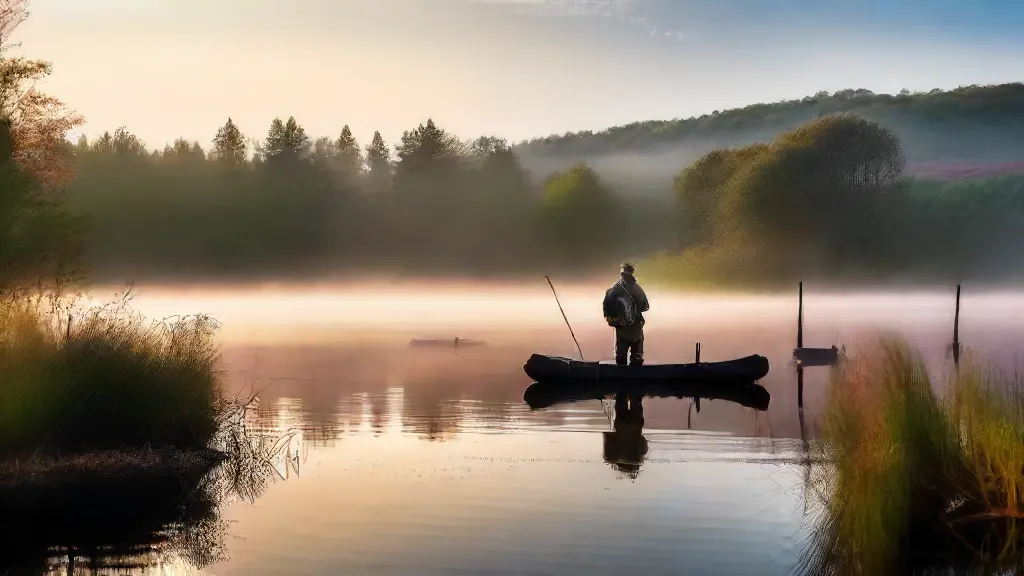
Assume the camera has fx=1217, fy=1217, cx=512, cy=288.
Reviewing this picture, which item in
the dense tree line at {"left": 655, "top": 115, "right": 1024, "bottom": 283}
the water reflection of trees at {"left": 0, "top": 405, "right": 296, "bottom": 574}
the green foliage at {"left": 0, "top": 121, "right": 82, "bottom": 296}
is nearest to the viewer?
the water reflection of trees at {"left": 0, "top": 405, "right": 296, "bottom": 574}

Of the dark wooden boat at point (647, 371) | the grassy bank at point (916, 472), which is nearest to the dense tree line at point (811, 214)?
the dark wooden boat at point (647, 371)

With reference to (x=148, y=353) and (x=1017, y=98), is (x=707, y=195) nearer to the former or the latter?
(x=1017, y=98)

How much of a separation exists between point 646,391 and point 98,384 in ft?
51.2

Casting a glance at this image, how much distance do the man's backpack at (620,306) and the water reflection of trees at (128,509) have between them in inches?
464

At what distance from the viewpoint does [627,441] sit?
2031 cm

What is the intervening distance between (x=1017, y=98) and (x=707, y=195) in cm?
7215

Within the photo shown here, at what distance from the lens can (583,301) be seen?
277ft

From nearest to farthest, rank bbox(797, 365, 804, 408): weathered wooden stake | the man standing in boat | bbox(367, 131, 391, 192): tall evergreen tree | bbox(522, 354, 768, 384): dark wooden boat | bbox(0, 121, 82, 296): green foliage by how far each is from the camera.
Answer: bbox(0, 121, 82, 296): green foliage → bbox(797, 365, 804, 408): weathered wooden stake → the man standing in boat → bbox(522, 354, 768, 384): dark wooden boat → bbox(367, 131, 391, 192): tall evergreen tree

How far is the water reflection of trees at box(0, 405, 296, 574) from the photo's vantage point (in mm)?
12172

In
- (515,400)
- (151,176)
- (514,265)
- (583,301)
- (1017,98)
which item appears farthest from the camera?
(1017,98)

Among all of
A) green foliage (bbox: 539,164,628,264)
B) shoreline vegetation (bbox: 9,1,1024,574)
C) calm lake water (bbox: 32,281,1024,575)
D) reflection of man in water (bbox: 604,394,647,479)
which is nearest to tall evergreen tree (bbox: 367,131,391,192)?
shoreline vegetation (bbox: 9,1,1024,574)

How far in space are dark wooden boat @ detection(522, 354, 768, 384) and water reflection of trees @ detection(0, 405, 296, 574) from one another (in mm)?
12354

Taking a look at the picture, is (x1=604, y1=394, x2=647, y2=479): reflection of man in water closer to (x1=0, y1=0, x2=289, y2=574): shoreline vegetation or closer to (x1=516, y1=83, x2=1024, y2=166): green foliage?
(x1=0, y1=0, x2=289, y2=574): shoreline vegetation

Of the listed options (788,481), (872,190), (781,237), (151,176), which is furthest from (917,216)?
(788,481)
